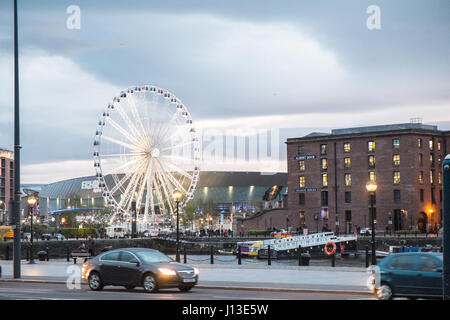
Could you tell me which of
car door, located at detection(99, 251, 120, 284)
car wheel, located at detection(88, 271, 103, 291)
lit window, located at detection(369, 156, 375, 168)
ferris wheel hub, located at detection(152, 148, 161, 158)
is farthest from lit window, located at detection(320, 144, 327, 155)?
car wheel, located at detection(88, 271, 103, 291)

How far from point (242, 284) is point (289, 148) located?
325 feet

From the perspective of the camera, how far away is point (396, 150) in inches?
4532

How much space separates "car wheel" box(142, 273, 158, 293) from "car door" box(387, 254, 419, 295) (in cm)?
854

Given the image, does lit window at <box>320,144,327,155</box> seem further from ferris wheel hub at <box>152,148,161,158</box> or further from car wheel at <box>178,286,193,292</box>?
car wheel at <box>178,286,193,292</box>

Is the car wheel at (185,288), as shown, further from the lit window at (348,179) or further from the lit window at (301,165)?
the lit window at (301,165)

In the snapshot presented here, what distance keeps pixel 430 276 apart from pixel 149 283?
9957 mm

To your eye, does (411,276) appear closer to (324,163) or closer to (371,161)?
(371,161)

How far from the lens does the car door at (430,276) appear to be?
20969 mm

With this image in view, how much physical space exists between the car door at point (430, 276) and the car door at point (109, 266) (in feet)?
36.6

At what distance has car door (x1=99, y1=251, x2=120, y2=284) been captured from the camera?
26.9 meters

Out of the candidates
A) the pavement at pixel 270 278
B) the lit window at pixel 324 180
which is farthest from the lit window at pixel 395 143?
the pavement at pixel 270 278

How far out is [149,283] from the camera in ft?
85.5

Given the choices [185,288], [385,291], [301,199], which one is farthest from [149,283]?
[301,199]
